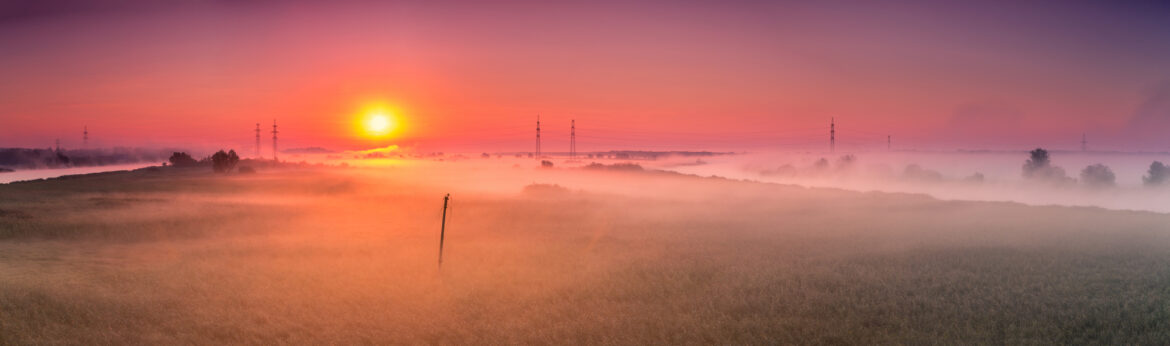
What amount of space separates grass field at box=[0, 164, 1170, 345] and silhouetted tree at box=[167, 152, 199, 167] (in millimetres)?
102603

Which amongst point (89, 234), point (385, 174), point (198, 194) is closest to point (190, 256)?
point (89, 234)

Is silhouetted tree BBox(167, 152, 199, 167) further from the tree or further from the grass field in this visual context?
the grass field

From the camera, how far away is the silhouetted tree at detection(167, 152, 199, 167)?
492 feet

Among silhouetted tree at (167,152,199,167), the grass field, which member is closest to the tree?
silhouetted tree at (167,152,199,167)

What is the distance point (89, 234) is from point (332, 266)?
2208cm

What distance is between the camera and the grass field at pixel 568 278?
1894cm

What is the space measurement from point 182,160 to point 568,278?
15813 cm

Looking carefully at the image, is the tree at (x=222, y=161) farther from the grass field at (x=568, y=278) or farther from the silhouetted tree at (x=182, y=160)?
the grass field at (x=568, y=278)

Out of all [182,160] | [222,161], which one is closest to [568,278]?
[222,161]

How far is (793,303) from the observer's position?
2198cm

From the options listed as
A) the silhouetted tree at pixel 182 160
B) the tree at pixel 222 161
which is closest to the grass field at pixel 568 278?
the tree at pixel 222 161

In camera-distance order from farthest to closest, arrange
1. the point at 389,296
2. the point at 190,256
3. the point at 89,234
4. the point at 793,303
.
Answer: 1. the point at 89,234
2. the point at 190,256
3. the point at 389,296
4. the point at 793,303

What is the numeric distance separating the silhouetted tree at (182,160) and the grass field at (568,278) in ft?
337

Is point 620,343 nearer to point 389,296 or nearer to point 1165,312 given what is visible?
point 389,296
